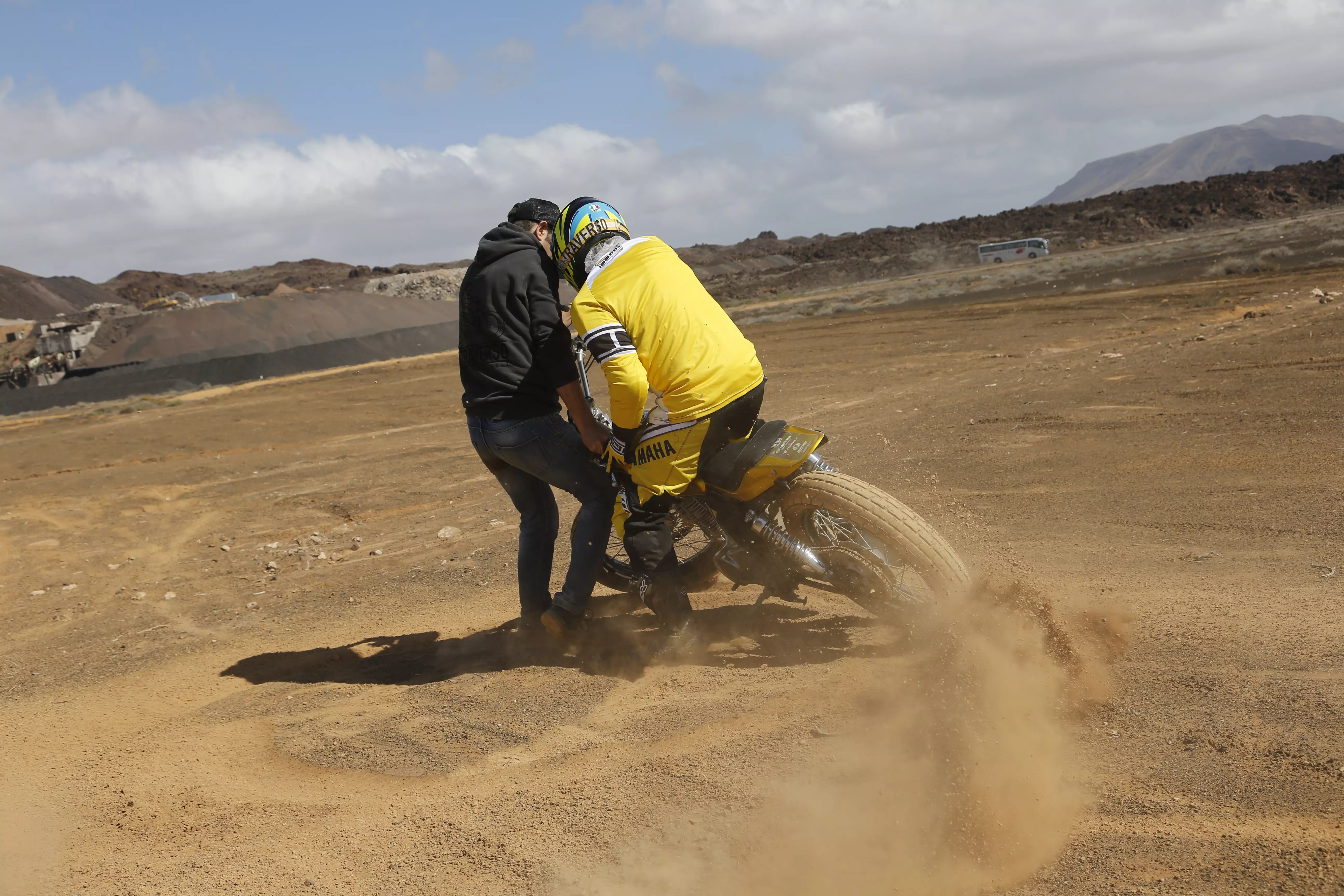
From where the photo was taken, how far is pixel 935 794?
3.12m

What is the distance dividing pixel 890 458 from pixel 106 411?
2782 centimetres

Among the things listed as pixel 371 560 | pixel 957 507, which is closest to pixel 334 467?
pixel 371 560

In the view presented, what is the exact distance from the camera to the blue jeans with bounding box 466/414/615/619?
A: 4.70 meters

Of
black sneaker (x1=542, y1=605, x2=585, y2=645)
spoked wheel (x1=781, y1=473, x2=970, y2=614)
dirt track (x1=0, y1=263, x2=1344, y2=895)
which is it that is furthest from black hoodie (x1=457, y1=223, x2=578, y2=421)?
dirt track (x1=0, y1=263, x2=1344, y2=895)

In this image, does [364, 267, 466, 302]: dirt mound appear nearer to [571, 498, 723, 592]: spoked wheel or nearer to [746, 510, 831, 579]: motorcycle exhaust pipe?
[571, 498, 723, 592]: spoked wheel

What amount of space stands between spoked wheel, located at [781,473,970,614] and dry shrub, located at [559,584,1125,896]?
21 cm

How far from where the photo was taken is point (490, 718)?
441cm

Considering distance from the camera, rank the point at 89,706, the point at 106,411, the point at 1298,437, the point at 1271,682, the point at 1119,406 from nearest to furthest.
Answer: the point at 1271,682 < the point at 89,706 < the point at 1298,437 < the point at 1119,406 < the point at 106,411

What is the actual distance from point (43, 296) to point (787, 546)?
10241cm

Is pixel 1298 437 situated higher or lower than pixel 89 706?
higher

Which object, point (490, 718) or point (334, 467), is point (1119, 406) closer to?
point (490, 718)

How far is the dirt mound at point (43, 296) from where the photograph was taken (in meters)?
83.9

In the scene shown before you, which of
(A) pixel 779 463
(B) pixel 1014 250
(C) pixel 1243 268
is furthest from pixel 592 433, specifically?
(B) pixel 1014 250

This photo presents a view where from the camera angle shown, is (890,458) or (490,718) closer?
(490,718)
